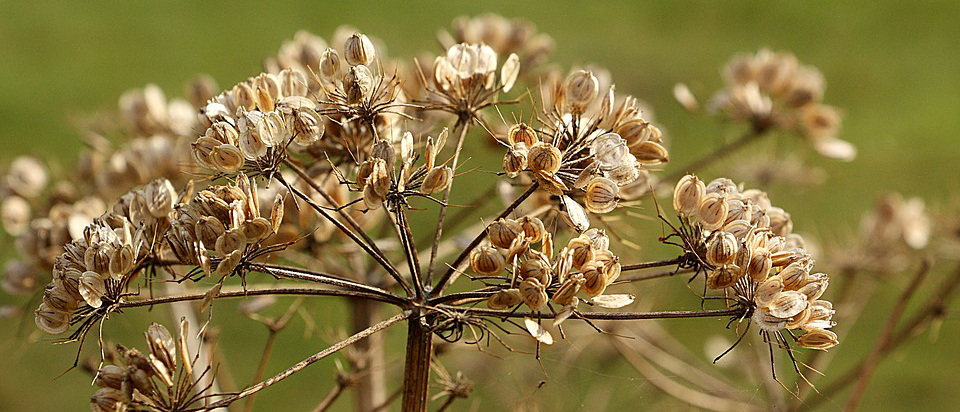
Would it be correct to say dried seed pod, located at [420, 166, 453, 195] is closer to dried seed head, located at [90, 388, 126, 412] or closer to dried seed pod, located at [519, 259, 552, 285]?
dried seed pod, located at [519, 259, 552, 285]

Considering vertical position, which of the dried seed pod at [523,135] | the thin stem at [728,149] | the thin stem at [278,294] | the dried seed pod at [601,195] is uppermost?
the thin stem at [728,149]

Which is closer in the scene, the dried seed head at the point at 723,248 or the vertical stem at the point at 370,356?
the dried seed head at the point at 723,248

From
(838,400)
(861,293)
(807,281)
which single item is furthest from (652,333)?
(838,400)

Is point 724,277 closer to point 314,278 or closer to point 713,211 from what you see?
point 713,211

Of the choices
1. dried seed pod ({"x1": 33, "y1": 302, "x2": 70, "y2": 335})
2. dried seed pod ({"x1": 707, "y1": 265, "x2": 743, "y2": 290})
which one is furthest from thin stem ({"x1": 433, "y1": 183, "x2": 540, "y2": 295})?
dried seed pod ({"x1": 33, "y1": 302, "x2": 70, "y2": 335})

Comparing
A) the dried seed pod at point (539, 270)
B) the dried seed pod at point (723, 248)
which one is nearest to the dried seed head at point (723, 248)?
the dried seed pod at point (723, 248)

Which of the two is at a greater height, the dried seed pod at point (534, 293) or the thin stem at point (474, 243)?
the thin stem at point (474, 243)

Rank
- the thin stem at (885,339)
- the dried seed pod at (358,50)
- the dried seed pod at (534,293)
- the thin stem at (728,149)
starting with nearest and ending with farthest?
the dried seed pod at (534,293), the dried seed pod at (358,50), the thin stem at (885,339), the thin stem at (728,149)

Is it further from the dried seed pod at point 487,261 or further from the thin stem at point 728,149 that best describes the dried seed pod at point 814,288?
the thin stem at point 728,149

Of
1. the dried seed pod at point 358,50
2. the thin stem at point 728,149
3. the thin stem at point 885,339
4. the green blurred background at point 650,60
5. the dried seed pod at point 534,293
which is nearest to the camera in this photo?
the dried seed pod at point 534,293
